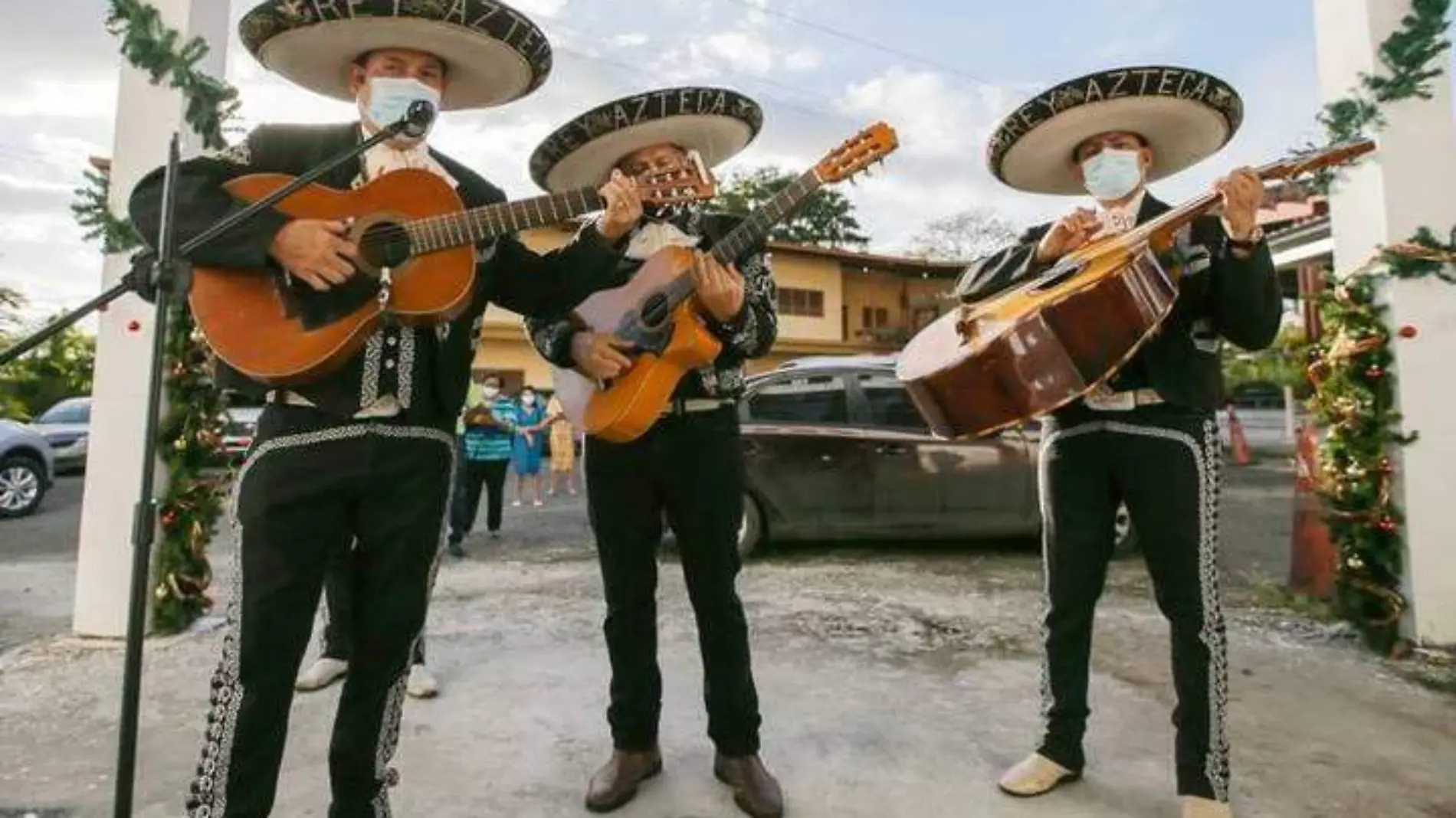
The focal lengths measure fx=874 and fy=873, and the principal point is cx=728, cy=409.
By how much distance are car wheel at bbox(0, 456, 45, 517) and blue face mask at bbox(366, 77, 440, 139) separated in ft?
34.8

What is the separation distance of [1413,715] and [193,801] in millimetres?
4198

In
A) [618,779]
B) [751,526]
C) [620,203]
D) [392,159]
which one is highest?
[392,159]

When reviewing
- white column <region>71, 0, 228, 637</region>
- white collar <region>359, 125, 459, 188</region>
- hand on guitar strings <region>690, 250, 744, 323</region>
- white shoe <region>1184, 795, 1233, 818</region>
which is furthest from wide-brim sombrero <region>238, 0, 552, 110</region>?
white shoe <region>1184, 795, 1233, 818</region>

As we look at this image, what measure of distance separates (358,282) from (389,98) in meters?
0.56

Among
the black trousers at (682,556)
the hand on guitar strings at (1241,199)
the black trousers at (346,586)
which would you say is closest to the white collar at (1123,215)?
the hand on guitar strings at (1241,199)

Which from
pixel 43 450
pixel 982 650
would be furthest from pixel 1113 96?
pixel 43 450

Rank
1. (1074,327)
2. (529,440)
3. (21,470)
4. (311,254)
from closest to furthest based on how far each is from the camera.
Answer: (311,254)
(1074,327)
(21,470)
(529,440)

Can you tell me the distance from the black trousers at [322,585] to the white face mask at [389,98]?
2.59 ft

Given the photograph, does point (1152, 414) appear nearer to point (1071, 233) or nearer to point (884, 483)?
point (1071, 233)

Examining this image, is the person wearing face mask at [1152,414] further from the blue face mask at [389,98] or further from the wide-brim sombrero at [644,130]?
the blue face mask at [389,98]

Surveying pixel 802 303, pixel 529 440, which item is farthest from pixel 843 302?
pixel 529 440

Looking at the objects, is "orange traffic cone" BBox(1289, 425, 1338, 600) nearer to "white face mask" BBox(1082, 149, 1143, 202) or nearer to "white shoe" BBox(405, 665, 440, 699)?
"white face mask" BBox(1082, 149, 1143, 202)

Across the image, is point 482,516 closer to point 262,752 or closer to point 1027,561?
point 1027,561

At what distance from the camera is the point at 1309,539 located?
540 cm
